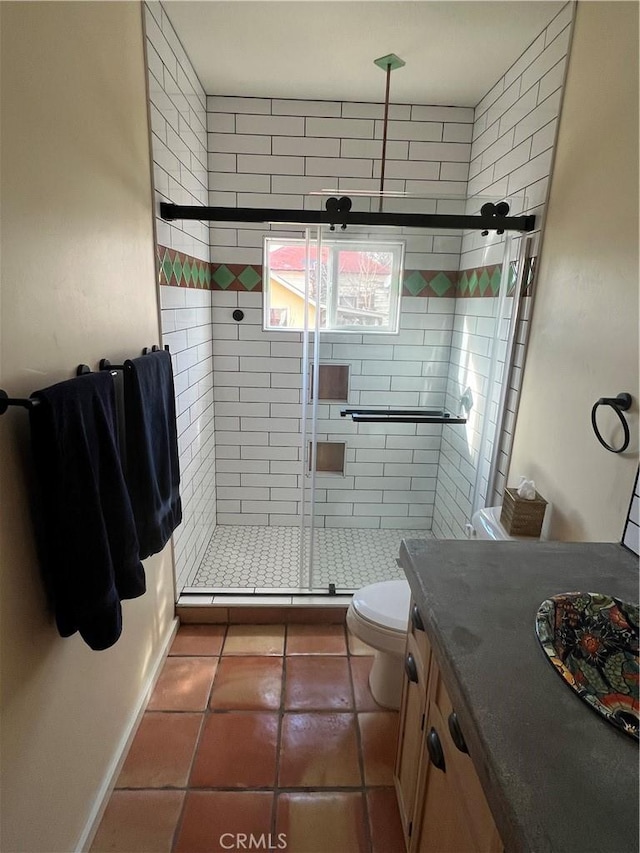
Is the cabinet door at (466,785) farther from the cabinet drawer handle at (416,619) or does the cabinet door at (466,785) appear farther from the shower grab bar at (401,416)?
the shower grab bar at (401,416)

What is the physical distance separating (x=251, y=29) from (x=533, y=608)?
2.33 m

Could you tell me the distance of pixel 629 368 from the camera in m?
1.25

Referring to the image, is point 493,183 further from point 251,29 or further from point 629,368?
point 629,368

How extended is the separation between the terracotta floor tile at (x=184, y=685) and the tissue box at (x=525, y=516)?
1380mm

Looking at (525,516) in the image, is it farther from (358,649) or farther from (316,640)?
(316,640)

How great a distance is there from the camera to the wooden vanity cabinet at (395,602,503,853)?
78 cm

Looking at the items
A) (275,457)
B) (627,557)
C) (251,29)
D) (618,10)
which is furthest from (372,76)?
(627,557)

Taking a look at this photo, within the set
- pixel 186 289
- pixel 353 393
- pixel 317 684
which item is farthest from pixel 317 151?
pixel 317 684

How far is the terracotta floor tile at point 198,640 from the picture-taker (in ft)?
6.80

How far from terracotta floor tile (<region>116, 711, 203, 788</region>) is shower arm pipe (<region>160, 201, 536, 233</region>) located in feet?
6.34

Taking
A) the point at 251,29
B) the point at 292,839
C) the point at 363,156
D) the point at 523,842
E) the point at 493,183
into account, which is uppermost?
the point at 251,29

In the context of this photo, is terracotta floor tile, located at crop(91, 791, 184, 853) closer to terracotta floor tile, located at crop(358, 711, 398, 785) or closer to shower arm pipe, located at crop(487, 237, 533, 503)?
terracotta floor tile, located at crop(358, 711, 398, 785)

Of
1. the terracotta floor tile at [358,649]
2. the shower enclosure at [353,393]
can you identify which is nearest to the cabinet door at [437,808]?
the terracotta floor tile at [358,649]

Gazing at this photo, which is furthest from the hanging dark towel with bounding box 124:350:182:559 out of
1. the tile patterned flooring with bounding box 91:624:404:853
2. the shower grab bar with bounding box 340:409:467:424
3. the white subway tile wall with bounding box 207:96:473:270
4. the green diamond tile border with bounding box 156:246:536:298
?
the white subway tile wall with bounding box 207:96:473:270
